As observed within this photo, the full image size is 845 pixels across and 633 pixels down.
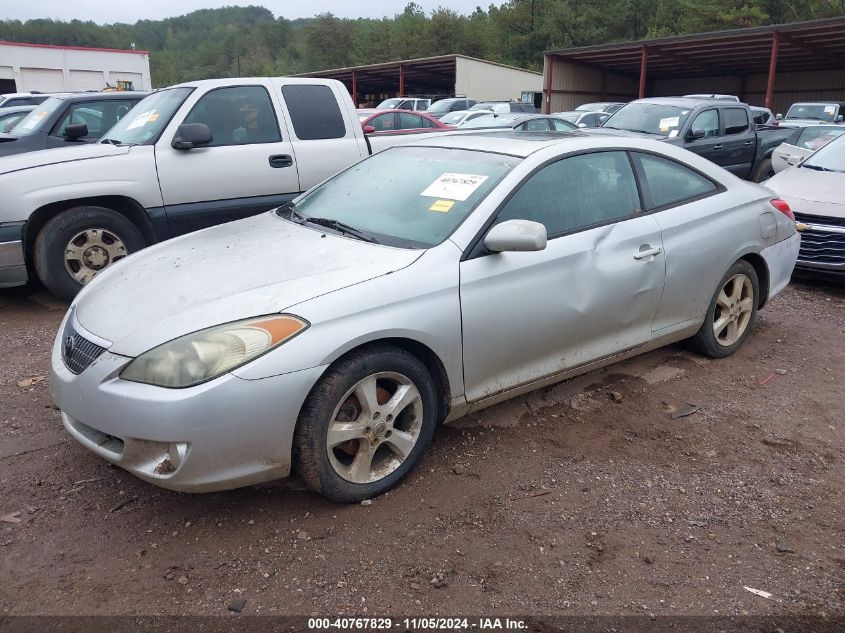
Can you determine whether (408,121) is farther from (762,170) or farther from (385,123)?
(762,170)

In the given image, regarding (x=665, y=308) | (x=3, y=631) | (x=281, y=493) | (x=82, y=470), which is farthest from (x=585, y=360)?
(x=3, y=631)

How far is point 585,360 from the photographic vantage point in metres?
3.78

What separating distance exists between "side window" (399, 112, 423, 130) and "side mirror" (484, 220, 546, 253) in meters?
10.8

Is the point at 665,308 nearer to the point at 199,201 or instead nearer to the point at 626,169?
the point at 626,169

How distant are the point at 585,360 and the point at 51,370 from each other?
264cm

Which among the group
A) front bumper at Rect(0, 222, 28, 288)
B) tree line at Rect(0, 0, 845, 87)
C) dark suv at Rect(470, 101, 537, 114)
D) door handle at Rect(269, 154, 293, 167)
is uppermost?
tree line at Rect(0, 0, 845, 87)

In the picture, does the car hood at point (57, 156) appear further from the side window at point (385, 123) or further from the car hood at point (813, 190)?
the side window at point (385, 123)

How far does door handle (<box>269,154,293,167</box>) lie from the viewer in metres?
6.27

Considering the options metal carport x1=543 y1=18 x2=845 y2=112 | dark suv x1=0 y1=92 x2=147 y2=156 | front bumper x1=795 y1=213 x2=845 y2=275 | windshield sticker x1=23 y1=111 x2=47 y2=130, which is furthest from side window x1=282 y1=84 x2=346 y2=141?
metal carport x1=543 y1=18 x2=845 y2=112

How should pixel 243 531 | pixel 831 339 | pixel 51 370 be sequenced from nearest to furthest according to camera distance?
pixel 243 531 < pixel 51 370 < pixel 831 339

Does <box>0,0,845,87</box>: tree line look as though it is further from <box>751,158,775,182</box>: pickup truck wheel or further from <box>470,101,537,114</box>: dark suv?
<box>751,158,775,182</box>: pickup truck wheel

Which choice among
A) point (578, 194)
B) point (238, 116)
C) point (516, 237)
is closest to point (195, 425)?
point (516, 237)

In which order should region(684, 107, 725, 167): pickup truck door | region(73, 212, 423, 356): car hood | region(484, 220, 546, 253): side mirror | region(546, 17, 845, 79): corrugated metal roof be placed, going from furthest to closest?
region(546, 17, 845, 79): corrugated metal roof, region(684, 107, 725, 167): pickup truck door, region(484, 220, 546, 253): side mirror, region(73, 212, 423, 356): car hood

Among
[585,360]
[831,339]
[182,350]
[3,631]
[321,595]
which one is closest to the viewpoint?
[3,631]
